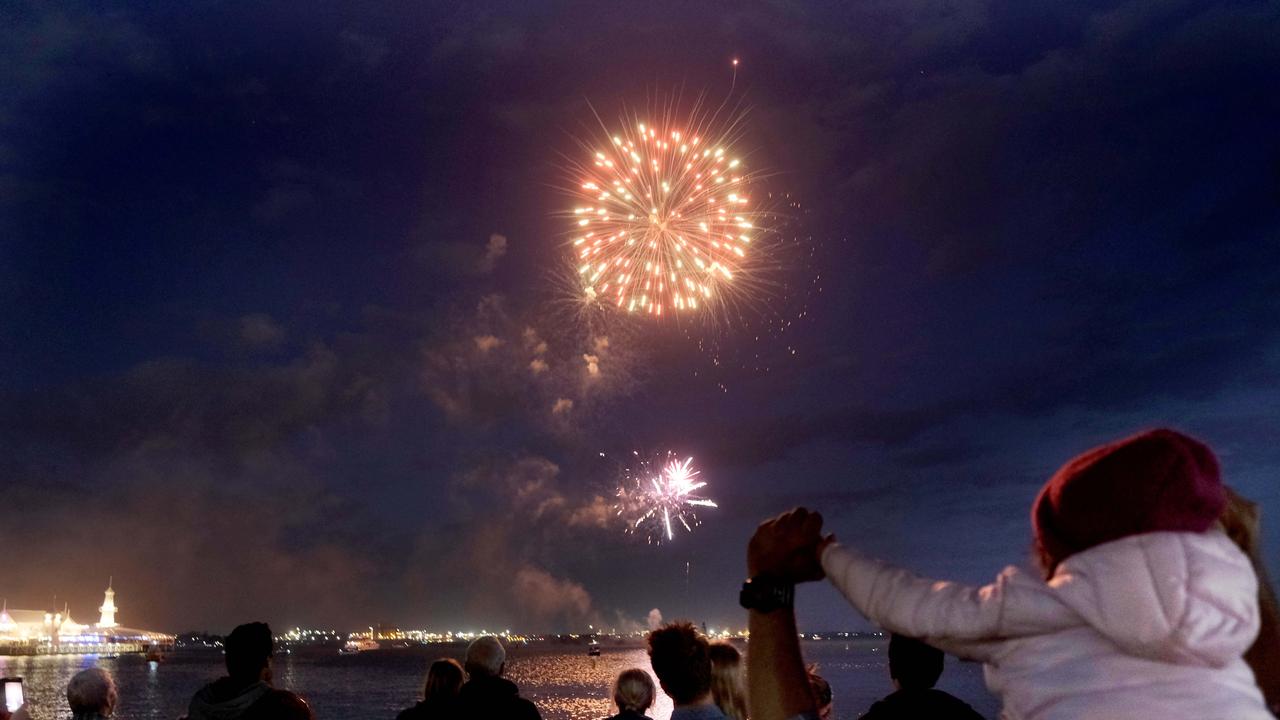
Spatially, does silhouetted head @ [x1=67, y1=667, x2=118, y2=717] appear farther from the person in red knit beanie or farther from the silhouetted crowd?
the person in red knit beanie

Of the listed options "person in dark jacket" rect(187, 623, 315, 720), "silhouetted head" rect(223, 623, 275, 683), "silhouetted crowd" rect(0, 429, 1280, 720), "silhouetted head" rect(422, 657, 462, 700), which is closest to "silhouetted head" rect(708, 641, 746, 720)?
"silhouetted head" rect(422, 657, 462, 700)

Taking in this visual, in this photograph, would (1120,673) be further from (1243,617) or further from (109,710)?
(109,710)

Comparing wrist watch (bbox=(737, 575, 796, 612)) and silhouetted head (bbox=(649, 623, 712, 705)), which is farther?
silhouetted head (bbox=(649, 623, 712, 705))

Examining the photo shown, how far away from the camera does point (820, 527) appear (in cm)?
234

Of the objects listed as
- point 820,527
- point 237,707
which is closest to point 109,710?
point 237,707

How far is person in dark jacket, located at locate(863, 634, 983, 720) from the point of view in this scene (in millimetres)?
3559

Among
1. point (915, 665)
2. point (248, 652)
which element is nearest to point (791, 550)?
point (915, 665)

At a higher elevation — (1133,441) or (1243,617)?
(1133,441)

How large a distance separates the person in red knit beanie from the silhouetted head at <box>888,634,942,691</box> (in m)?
1.83

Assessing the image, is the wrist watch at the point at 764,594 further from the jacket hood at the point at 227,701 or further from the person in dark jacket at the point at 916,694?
the jacket hood at the point at 227,701

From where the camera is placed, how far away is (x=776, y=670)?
2.33 meters

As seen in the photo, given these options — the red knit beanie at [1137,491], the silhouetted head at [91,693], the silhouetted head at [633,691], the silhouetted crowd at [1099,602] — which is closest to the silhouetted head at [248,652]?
the silhouetted head at [91,693]

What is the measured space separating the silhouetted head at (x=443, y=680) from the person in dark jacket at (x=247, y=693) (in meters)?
0.94

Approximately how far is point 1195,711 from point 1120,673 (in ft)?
0.45
